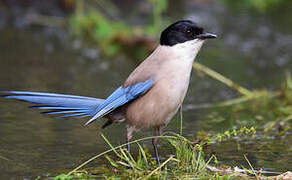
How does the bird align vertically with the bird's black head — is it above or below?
below

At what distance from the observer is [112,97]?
157 inches

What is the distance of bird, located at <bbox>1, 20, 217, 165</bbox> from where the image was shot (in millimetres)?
3820

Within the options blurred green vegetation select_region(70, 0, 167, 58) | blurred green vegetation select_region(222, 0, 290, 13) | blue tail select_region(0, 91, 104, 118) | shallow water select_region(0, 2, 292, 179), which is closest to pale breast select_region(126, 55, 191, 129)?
blue tail select_region(0, 91, 104, 118)

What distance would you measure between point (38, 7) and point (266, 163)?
5.99 m

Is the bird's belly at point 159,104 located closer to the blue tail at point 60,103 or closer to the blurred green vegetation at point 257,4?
the blue tail at point 60,103

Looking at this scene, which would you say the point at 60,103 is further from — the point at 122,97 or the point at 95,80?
the point at 95,80

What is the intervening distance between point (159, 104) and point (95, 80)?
2.68 meters

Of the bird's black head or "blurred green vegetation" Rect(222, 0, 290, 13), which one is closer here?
the bird's black head

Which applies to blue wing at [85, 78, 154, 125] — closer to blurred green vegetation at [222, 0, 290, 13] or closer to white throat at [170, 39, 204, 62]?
white throat at [170, 39, 204, 62]

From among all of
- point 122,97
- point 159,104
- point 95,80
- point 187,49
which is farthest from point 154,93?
point 95,80

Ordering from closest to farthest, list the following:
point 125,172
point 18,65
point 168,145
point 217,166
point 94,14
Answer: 1. point 125,172
2. point 217,166
3. point 168,145
4. point 18,65
5. point 94,14

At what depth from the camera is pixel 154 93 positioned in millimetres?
3850

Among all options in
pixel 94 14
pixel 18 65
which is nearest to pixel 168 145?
pixel 18 65

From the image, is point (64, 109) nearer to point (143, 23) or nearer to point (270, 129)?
point (270, 129)
